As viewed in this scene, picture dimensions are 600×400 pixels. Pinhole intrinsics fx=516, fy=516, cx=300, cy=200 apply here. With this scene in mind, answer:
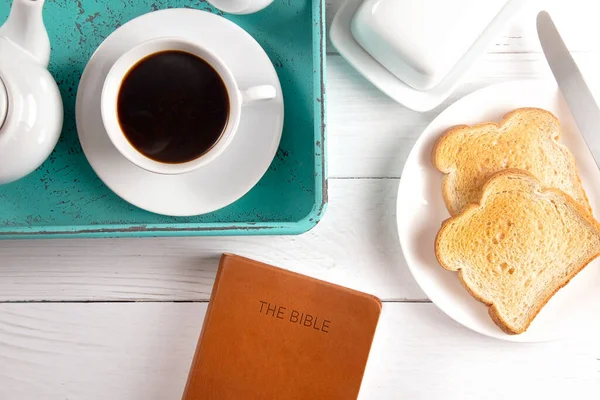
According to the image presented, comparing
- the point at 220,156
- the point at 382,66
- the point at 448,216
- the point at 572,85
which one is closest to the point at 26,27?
the point at 220,156

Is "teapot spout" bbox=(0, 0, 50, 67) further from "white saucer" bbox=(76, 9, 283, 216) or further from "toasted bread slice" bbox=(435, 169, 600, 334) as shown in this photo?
"toasted bread slice" bbox=(435, 169, 600, 334)

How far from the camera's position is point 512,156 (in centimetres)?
65

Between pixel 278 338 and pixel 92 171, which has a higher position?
pixel 92 171

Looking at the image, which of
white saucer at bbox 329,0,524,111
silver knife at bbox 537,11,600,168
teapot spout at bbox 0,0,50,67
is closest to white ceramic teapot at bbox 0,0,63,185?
teapot spout at bbox 0,0,50,67

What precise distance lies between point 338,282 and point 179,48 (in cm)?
34

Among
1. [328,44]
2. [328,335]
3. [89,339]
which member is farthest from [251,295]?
[328,44]

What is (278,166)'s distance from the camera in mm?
604

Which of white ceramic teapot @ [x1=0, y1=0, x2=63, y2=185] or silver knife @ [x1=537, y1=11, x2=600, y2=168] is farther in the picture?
silver knife @ [x1=537, y1=11, x2=600, y2=168]

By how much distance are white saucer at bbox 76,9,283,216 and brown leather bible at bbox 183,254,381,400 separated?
3.8 inches

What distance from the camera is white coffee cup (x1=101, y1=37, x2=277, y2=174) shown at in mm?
510

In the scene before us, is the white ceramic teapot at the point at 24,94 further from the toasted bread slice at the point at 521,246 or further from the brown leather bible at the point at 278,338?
the toasted bread slice at the point at 521,246

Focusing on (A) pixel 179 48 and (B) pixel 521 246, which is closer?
(A) pixel 179 48

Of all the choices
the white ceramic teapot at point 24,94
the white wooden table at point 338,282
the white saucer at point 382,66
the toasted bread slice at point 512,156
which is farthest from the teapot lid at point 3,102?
the toasted bread slice at point 512,156

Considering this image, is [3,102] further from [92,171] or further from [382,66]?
[382,66]
